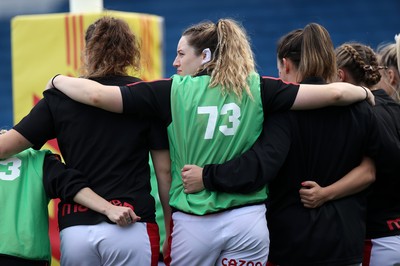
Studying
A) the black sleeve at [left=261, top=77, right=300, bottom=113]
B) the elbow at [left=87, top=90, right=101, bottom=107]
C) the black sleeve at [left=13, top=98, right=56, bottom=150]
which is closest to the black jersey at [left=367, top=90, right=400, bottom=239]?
the black sleeve at [left=261, top=77, right=300, bottom=113]

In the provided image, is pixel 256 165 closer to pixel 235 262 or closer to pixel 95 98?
pixel 235 262

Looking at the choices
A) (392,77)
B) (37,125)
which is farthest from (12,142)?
(392,77)

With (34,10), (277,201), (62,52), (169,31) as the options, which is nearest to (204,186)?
(277,201)

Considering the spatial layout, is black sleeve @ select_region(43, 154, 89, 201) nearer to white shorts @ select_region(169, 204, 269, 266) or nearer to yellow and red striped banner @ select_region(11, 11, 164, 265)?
white shorts @ select_region(169, 204, 269, 266)

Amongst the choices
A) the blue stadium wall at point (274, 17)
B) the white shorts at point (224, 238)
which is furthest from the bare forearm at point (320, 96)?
the blue stadium wall at point (274, 17)

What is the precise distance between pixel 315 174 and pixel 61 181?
3.38ft

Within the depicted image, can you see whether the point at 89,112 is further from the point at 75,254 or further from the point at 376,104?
the point at 376,104

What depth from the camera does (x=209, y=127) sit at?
285 centimetres

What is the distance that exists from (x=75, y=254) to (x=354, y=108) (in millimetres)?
1275

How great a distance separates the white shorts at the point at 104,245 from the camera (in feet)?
9.18

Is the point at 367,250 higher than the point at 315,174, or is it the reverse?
the point at 315,174

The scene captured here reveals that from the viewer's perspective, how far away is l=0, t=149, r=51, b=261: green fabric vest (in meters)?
2.88

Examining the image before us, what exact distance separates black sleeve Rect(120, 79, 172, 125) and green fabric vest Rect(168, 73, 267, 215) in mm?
30

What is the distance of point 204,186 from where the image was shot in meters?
2.84
